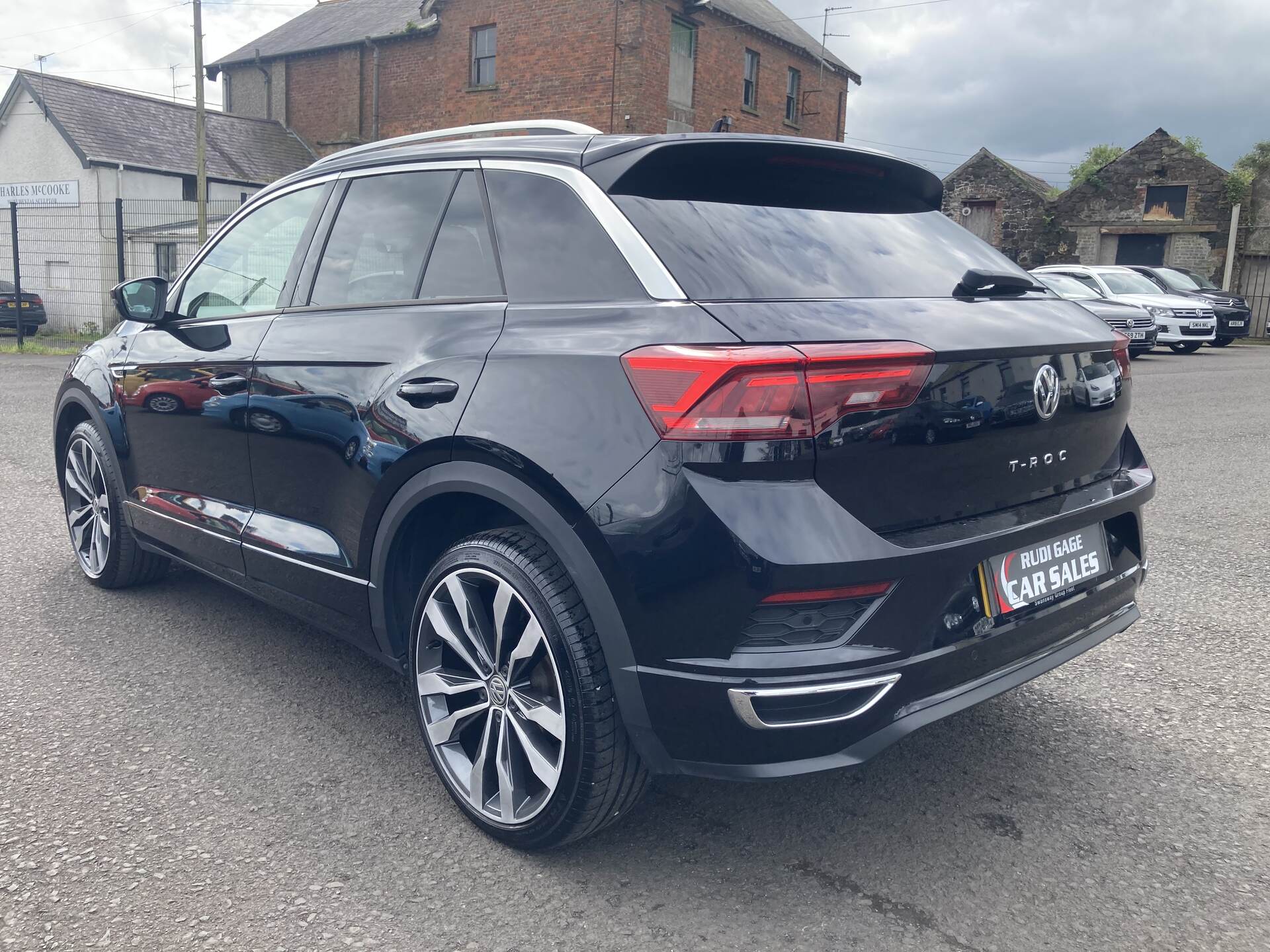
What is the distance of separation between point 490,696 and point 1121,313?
17159mm

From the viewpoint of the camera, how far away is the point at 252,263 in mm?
3896

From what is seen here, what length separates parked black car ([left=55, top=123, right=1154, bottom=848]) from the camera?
218 cm

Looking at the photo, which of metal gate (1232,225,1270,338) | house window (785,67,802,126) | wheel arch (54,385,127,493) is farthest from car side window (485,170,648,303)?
metal gate (1232,225,1270,338)

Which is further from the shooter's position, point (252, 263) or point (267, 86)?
point (267, 86)

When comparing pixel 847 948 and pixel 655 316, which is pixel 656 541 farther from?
pixel 847 948

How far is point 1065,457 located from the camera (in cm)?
268

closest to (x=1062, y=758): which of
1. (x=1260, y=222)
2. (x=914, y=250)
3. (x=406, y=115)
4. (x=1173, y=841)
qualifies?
(x=1173, y=841)

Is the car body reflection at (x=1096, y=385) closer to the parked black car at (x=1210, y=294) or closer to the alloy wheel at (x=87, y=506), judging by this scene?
the alloy wheel at (x=87, y=506)

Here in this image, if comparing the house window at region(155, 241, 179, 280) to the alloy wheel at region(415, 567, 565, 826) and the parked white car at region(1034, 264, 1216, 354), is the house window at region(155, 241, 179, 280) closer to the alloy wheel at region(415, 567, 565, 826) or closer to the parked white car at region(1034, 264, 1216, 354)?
the parked white car at region(1034, 264, 1216, 354)

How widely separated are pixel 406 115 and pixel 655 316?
95.3 feet

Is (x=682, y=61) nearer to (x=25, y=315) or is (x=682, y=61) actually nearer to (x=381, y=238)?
(x=25, y=315)

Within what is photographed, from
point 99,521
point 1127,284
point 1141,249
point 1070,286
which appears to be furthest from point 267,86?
point 99,521

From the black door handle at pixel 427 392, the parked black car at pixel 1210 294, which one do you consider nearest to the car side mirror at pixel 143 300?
the black door handle at pixel 427 392

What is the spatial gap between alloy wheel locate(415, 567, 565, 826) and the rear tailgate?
834mm
